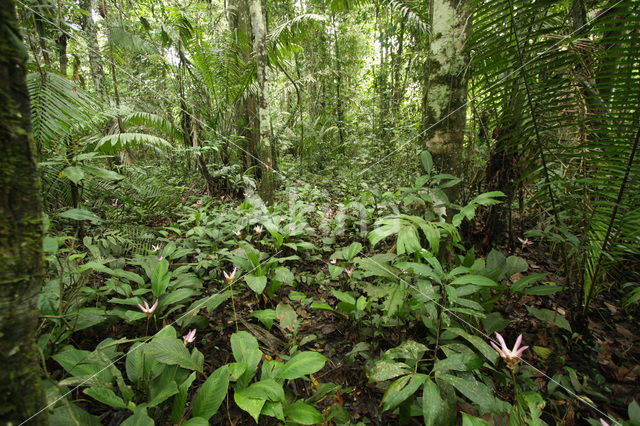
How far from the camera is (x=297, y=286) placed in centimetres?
207

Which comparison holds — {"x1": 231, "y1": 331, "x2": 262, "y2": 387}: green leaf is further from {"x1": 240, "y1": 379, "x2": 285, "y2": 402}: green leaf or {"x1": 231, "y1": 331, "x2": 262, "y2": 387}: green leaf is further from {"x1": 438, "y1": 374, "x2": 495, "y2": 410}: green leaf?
{"x1": 438, "y1": 374, "x2": 495, "y2": 410}: green leaf

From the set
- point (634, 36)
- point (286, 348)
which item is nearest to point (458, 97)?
point (634, 36)

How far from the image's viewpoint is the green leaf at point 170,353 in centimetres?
110

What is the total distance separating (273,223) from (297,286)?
67 centimetres

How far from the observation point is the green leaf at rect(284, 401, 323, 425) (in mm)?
976

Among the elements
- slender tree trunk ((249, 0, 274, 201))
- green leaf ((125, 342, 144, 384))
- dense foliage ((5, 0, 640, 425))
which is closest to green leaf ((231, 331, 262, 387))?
dense foliage ((5, 0, 640, 425))

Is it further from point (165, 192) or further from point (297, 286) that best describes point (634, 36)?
point (165, 192)

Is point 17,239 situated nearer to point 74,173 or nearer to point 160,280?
point 160,280

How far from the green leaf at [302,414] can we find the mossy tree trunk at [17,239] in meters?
0.74

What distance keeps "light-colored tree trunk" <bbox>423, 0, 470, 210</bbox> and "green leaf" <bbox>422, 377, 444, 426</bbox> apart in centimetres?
152

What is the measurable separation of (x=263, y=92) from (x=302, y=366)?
3.08 metres

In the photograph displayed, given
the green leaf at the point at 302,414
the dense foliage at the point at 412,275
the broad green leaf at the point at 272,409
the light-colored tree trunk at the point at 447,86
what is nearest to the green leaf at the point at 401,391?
the dense foliage at the point at 412,275

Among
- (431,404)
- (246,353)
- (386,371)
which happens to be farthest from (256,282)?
(431,404)

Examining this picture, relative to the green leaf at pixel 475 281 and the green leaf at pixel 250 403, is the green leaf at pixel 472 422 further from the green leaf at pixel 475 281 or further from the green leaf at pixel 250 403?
the green leaf at pixel 250 403
